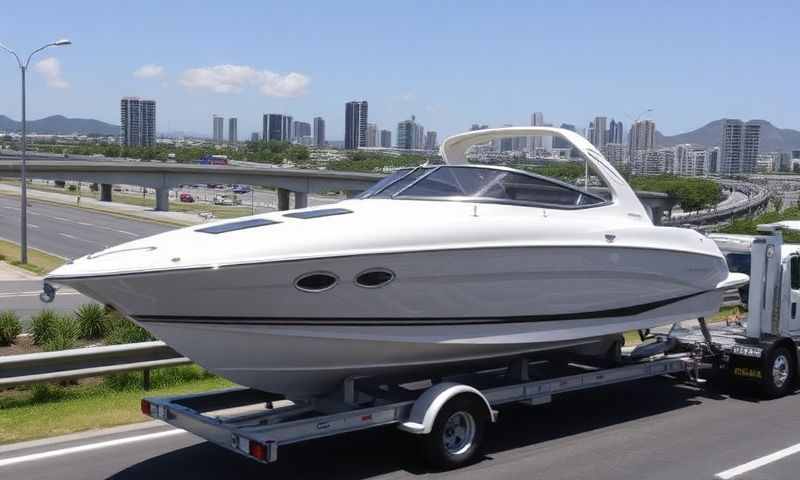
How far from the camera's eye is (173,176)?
2702 inches

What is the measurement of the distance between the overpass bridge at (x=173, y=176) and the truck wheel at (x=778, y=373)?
4924 centimetres

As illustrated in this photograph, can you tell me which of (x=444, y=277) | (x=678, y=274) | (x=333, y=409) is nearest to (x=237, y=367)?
(x=333, y=409)

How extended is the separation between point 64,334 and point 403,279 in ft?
25.7

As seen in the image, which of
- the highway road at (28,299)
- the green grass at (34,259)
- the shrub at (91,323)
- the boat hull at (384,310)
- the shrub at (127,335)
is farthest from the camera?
the green grass at (34,259)

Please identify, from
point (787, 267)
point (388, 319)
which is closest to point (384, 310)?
point (388, 319)

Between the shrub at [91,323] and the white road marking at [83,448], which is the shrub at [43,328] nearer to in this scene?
the shrub at [91,323]

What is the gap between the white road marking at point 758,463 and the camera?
752 cm

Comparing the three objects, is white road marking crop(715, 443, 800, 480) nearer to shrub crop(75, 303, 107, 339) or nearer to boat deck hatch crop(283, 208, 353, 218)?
boat deck hatch crop(283, 208, 353, 218)

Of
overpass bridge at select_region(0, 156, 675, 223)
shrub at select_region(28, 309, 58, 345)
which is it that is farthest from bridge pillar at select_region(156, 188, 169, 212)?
shrub at select_region(28, 309, 58, 345)

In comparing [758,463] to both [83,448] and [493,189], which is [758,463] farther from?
[83,448]

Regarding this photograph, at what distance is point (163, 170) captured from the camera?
6744 cm

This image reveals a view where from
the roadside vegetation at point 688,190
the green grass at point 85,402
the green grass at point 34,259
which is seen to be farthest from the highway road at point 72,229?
the roadside vegetation at point 688,190

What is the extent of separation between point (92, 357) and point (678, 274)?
6768 mm

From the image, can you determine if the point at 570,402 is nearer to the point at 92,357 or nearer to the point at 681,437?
the point at 681,437
